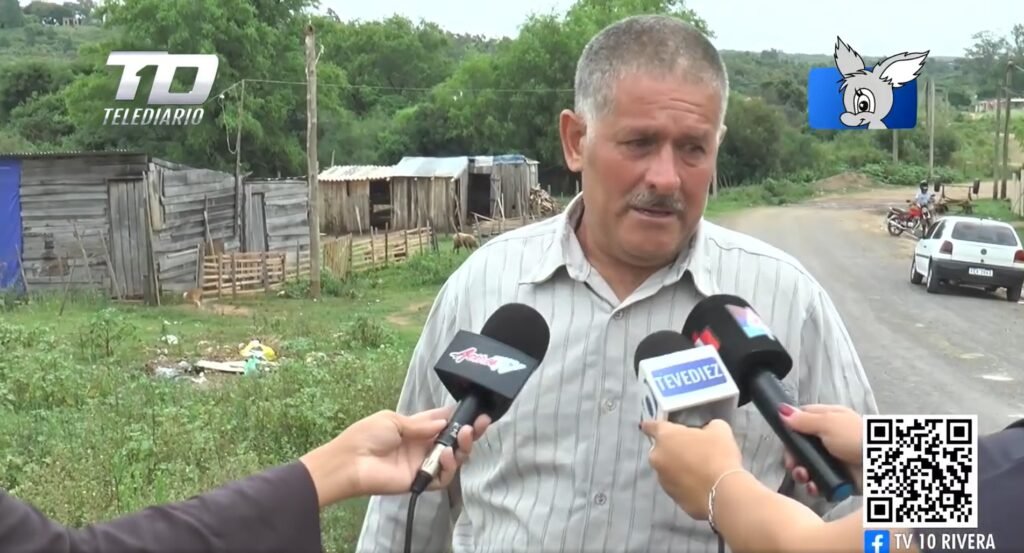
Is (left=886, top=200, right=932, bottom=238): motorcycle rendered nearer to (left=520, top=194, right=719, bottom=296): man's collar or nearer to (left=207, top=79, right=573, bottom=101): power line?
(left=207, top=79, right=573, bottom=101): power line

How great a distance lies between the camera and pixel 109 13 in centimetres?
3478

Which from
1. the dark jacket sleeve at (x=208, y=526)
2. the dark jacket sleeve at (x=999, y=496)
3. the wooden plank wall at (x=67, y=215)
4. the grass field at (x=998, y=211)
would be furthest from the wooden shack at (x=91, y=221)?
the grass field at (x=998, y=211)

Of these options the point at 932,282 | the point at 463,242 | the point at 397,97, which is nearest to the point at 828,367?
the point at 932,282

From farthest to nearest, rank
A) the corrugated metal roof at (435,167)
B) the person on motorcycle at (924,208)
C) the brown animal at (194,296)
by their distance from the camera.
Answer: the corrugated metal roof at (435,167) < the person on motorcycle at (924,208) < the brown animal at (194,296)

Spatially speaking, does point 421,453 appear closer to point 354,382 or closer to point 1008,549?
point 1008,549

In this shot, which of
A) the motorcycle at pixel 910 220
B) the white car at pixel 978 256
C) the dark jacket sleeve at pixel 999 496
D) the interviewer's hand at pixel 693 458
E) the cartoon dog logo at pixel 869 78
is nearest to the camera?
the dark jacket sleeve at pixel 999 496

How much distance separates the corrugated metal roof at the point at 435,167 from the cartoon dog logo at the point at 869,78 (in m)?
24.9

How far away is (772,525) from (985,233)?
1768 centimetres

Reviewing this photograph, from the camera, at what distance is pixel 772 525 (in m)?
1.49

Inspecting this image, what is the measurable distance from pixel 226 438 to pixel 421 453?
5.53 metres

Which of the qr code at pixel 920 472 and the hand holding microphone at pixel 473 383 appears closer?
the qr code at pixel 920 472

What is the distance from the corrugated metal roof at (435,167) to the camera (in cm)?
3644

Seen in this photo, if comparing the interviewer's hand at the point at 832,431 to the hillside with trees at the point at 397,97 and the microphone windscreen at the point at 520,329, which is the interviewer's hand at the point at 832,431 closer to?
the microphone windscreen at the point at 520,329

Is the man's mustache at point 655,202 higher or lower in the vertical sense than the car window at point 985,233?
higher
